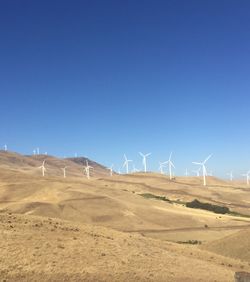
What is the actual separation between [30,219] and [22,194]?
226 ft

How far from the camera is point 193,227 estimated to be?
82062mm

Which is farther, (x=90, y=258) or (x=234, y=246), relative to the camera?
(x=234, y=246)

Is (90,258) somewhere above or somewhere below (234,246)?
above

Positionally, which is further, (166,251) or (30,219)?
(30,219)

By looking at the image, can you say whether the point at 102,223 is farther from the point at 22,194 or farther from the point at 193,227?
the point at 22,194

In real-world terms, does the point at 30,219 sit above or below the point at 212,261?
above

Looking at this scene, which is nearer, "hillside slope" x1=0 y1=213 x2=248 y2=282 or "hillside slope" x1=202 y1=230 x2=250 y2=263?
"hillside slope" x1=0 y1=213 x2=248 y2=282

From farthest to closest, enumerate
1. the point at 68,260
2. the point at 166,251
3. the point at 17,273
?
the point at 166,251 → the point at 68,260 → the point at 17,273

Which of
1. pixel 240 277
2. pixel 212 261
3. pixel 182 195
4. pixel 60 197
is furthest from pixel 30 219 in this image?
pixel 182 195

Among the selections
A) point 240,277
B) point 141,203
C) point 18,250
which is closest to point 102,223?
point 141,203

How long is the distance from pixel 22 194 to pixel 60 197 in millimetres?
13553

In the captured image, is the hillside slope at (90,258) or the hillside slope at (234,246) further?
the hillside slope at (234,246)

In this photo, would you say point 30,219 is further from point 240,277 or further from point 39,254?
point 240,277

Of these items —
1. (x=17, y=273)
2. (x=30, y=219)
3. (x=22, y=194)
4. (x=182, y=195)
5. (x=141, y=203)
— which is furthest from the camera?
(x=182, y=195)
